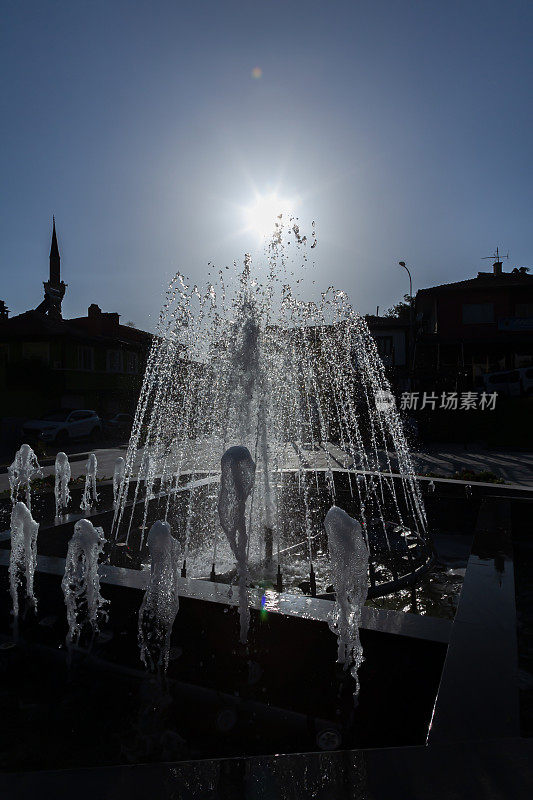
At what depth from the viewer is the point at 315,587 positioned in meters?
5.27

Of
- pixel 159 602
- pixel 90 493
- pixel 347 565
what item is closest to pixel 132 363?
pixel 90 493

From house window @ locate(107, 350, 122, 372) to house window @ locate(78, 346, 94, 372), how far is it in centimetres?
184

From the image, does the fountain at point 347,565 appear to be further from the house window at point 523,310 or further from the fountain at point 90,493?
the house window at point 523,310

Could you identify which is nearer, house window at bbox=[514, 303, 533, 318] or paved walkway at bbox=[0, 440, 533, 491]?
paved walkway at bbox=[0, 440, 533, 491]

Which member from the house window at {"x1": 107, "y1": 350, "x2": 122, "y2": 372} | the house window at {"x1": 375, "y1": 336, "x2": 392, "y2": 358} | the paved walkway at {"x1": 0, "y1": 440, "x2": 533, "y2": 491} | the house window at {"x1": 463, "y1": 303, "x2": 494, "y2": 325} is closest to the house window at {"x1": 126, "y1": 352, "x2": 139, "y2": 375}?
the house window at {"x1": 107, "y1": 350, "x2": 122, "y2": 372}

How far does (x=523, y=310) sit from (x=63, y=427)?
28465 mm

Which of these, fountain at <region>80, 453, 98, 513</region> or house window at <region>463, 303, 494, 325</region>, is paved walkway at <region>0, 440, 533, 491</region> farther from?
house window at <region>463, 303, 494, 325</region>

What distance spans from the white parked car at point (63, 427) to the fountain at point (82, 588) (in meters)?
22.9

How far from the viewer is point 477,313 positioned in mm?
34594

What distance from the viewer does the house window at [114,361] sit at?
38.2 metres

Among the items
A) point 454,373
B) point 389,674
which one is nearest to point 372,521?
point 389,674

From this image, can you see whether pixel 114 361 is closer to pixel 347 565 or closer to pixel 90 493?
pixel 90 493

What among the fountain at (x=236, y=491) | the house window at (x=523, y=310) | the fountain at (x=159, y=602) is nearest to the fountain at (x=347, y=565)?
the fountain at (x=236, y=491)

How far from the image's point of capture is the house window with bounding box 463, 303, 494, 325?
34.4 meters
